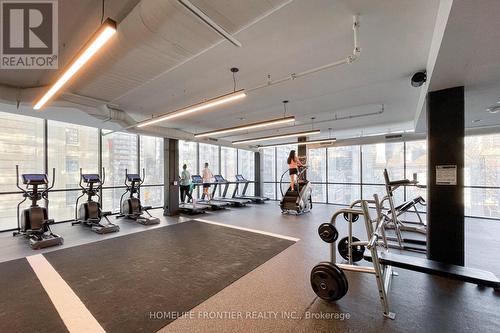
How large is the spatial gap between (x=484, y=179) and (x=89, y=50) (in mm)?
10603

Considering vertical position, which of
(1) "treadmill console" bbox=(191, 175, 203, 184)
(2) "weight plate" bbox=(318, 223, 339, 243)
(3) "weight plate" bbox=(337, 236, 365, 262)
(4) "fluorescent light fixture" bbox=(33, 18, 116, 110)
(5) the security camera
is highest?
(5) the security camera

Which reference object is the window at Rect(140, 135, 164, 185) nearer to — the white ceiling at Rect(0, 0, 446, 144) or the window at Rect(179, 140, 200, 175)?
the window at Rect(179, 140, 200, 175)

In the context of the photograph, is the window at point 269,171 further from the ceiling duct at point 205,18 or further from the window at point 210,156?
the ceiling duct at point 205,18

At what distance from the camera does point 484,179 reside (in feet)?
23.1

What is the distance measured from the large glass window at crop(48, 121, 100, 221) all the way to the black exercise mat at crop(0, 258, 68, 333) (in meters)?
3.75

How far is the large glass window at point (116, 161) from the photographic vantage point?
24.4ft

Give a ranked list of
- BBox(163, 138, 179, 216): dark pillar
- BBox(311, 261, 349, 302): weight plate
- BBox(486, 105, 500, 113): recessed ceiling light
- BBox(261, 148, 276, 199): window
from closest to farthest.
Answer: BBox(311, 261, 349, 302): weight plate, BBox(486, 105, 500, 113): recessed ceiling light, BBox(163, 138, 179, 216): dark pillar, BBox(261, 148, 276, 199): window

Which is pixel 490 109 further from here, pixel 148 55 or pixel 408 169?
pixel 148 55

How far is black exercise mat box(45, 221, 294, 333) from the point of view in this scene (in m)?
2.36

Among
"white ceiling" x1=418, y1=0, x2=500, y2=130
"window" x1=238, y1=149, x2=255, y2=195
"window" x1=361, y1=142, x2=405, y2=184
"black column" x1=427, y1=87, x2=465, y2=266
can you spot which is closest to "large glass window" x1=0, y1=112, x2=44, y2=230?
"window" x1=238, y1=149, x2=255, y2=195

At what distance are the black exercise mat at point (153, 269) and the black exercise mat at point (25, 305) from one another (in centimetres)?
29

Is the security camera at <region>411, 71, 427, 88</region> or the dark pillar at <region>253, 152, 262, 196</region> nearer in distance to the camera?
the security camera at <region>411, 71, 427, 88</region>

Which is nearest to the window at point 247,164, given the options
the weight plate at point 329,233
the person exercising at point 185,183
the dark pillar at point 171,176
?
the person exercising at point 185,183

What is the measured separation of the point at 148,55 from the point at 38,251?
14.3 feet
